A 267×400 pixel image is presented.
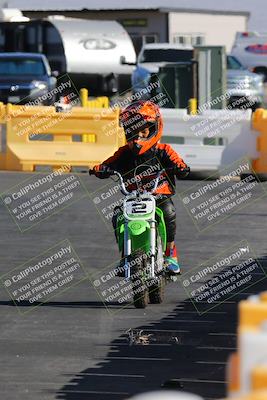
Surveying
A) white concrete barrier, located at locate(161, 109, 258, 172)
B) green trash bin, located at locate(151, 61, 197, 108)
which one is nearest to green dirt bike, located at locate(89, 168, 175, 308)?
white concrete barrier, located at locate(161, 109, 258, 172)

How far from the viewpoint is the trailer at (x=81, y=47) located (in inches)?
2103

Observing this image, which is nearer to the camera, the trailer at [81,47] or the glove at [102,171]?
the glove at [102,171]

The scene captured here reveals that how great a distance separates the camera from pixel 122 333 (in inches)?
426

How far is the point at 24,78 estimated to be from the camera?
43.8 meters

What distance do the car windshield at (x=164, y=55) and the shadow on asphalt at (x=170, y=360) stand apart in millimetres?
35431

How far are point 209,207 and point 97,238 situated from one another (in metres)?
2.71

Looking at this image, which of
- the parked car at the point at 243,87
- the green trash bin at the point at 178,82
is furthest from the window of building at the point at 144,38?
the green trash bin at the point at 178,82

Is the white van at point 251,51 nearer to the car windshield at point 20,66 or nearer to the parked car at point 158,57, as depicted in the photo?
the parked car at point 158,57

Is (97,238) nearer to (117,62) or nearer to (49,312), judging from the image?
(49,312)

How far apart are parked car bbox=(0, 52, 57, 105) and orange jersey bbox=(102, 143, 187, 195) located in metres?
29.0

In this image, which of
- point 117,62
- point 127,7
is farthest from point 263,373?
point 127,7

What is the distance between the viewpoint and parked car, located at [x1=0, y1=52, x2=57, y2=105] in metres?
43.0

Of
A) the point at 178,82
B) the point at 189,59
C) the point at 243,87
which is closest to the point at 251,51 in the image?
the point at 189,59

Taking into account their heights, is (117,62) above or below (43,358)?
below
